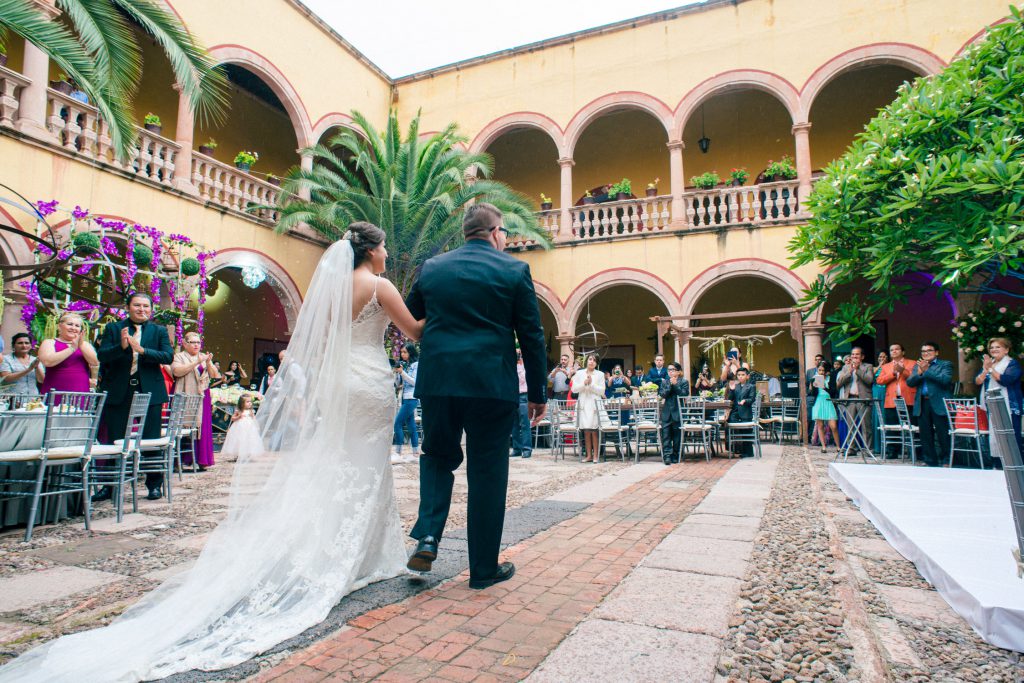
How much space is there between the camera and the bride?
224 cm

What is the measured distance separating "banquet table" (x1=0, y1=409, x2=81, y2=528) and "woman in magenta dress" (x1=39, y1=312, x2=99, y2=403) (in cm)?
101

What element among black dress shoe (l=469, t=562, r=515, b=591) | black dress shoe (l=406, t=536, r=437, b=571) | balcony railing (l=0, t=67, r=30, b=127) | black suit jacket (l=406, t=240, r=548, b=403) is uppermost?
balcony railing (l=0, t=67, r=30, b=127)

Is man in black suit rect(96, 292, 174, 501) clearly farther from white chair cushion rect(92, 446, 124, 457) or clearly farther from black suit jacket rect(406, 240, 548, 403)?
black suit jacket rect(406, 240, 548, 403)

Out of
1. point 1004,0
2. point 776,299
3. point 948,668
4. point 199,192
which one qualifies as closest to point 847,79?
point 1004,0

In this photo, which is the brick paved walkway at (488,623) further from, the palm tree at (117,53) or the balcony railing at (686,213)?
the balcony railing at (686,213)

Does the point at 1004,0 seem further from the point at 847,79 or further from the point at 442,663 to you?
the point at 442,663

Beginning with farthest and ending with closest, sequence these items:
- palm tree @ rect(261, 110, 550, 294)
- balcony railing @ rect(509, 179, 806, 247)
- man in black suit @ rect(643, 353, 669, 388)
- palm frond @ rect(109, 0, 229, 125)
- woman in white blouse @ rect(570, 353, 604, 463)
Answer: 1. balcony railing @ rect(509, 179, 806, 247)
2. palm tree @ rect(261, 110, 550, 294)
3. man in black suit @ rect(643, 353, 669, 388)
4. woman in white blouse @ rect(570, 353, 604, 463)
5. palm frond @ rect(109, 0, 229, 125)

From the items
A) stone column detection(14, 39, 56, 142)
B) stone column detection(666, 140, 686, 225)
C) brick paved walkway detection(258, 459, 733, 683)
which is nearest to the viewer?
brick paved walkway detection(258, 459, 733, 683)

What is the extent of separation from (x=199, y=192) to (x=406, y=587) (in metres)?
11.0

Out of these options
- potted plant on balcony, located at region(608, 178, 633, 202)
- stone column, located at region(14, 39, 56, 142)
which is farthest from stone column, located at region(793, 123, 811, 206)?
stone column, located at region(14, 39, 56, 142)

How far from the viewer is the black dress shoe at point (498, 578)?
2.79 m

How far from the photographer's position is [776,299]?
636 inches

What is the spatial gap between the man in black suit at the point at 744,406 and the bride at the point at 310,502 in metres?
7.83

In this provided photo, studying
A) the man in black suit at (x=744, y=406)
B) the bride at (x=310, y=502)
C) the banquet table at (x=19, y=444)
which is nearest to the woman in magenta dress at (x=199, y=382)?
the banquet table at (x=19, y=444)
